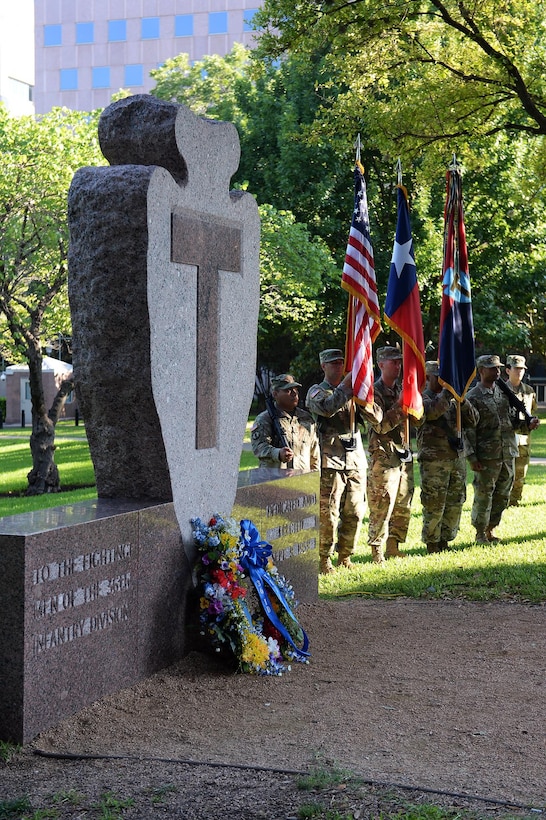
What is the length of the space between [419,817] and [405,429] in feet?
22.7

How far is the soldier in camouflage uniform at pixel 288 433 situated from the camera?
953cm

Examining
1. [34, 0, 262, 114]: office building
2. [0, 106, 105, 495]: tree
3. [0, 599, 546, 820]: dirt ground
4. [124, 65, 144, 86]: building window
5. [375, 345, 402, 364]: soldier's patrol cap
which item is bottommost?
[0, 599, 546, 820]: dirt ground

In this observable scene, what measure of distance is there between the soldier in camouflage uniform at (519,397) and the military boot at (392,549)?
3.35 m

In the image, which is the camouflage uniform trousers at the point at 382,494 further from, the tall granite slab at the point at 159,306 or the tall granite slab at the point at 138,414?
the tall granite slab at the point at 159,306

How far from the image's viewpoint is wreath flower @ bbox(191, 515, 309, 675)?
642cm

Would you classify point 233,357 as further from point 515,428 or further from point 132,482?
point 515,428

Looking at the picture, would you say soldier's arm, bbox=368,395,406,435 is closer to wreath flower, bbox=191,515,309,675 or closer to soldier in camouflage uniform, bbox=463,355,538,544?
soldier in camouflage uniform, bbox=463,355,538,544

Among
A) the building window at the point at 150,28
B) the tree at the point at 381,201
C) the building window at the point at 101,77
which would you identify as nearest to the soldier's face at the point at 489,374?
the tree at the point at 381,201

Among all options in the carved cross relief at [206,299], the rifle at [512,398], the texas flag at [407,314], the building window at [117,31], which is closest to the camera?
the carved cross relief at [206,299]

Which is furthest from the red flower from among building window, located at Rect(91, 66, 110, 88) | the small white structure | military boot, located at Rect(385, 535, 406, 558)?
building window, located at Rect(91, 66, 110, 88)

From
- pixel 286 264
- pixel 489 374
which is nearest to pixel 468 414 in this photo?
pixel 489 374

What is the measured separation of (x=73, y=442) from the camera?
3011 centimetres

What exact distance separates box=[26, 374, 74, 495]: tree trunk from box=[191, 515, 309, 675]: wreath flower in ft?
41.4

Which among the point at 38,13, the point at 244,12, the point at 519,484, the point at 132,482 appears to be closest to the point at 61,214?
→ the point at 519,484
